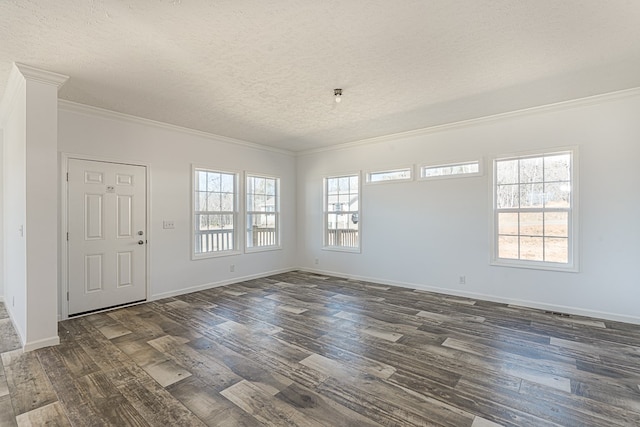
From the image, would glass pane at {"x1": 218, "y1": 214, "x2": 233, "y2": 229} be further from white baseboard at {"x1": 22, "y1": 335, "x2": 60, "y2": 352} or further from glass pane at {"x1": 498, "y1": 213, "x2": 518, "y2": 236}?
glass pane at {"x1": 498, "y1": 213, "x2": 518, "y2": 236}

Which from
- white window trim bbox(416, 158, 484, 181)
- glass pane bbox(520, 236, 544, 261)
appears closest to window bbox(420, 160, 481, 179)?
white window trim bbox(416, 158, 484, 181)

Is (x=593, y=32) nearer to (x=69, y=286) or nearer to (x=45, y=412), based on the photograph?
(x=45, y=412)

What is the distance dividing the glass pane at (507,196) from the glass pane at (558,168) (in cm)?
40

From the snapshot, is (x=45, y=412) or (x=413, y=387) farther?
(x=413, y=387)

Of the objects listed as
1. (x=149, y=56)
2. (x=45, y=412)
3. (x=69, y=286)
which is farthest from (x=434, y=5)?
(x=69, y=286)

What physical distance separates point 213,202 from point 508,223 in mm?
4835

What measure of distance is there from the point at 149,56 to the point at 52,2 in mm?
761

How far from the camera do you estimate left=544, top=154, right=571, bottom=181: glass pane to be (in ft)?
13.6

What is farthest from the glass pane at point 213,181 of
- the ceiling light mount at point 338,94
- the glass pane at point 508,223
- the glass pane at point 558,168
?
the glass pane at point 558,168

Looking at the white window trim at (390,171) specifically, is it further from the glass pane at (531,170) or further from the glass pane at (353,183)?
the glass pane at (531,170)

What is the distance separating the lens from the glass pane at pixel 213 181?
18.4ft

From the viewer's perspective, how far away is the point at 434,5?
7.05 ft

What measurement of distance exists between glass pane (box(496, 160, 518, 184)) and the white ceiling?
2.57ft

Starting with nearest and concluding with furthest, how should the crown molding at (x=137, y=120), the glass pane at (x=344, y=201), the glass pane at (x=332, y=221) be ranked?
the crown molding at (x=137, y=120) → the glass pane at (x=344, y=201) → the glass pane at (x=332, y=221)
